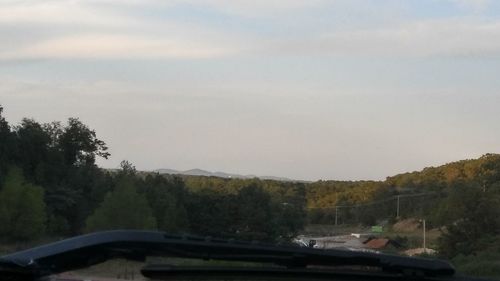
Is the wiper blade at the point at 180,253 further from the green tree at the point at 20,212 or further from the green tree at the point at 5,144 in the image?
the green tree at the point at 5,144

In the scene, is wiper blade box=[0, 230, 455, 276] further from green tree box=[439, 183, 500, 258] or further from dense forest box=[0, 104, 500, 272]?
green tree box=[439, 183, 500, 258]

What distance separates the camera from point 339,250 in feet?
9.76

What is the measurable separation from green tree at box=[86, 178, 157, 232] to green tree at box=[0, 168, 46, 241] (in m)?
1.41

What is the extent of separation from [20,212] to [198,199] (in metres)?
4.40

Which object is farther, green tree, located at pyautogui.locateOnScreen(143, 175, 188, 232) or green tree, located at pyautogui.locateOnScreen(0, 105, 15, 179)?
green tree, located at pyautogui.locateOnScreen(0, 105, 15, 179)

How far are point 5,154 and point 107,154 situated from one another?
4465mm

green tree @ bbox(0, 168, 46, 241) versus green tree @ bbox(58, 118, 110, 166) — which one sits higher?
green tree @ bbox(58, 118, 110, 166)

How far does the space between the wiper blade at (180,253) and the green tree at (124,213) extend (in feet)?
59.0

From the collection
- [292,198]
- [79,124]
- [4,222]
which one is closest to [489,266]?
[4,222]

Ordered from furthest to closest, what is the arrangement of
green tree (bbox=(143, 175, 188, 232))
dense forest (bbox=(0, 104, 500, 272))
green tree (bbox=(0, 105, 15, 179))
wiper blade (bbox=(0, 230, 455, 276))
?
green tree (bbox=(0, 105, 15, 179)), green tree (bbox=(143, 175, 188, 232)), dense forest (bbox=(0, 104, 500, 272)), wiper blade (bbox=(0, 230, 455, 276))

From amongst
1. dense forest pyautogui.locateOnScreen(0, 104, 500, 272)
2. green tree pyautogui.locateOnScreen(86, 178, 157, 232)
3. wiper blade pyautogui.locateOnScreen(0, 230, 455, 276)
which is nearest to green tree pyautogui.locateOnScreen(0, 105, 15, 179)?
dense forest pyautogui.locateOnScreen(0, 104, 500, 272)

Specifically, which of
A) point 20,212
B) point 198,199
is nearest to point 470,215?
point 198,199

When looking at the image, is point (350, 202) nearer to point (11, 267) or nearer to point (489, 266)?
point (489, 266)

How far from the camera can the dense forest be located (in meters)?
22.8
